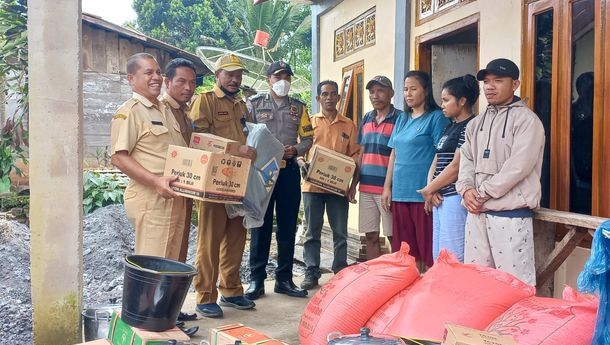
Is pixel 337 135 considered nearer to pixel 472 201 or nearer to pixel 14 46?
pixel 472 201

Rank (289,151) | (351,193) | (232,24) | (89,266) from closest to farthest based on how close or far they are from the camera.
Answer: (289,151)
(351,193)
(89,266)
(232,24)

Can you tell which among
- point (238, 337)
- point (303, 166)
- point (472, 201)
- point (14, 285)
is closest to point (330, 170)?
point (303, 166)

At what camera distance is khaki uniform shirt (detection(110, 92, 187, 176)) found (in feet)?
11.6

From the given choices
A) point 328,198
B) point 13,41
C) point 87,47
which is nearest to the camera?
point 328,198

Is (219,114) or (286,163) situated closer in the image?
(219,114)

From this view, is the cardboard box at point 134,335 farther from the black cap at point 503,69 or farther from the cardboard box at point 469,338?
the black cap at point 503,69

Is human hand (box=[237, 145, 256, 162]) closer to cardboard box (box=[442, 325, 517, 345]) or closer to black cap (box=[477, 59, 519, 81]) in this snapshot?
black cap (box=[477, 59, 519, 81])

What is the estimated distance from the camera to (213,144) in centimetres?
379

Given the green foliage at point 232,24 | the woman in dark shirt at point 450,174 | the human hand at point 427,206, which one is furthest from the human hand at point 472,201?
the green foliage at point 232,24

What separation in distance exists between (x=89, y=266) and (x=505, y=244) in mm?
4532

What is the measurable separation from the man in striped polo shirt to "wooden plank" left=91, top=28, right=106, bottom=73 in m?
9.30

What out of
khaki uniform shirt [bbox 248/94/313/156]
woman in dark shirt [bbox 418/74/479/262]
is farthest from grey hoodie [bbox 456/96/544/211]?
khaki uniform shirt [bbox 248/94/313/156]

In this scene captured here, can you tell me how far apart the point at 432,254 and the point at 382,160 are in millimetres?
908

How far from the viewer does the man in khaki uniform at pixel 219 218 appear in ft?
13.9
